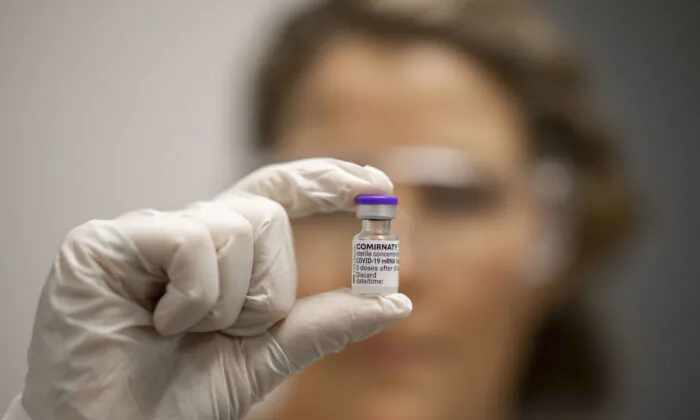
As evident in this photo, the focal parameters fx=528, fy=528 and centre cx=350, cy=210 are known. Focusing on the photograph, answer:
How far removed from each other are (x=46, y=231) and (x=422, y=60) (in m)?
1.10

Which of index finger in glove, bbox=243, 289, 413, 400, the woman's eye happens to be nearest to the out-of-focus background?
the woman's eye

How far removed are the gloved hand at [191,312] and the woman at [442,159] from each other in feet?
1.77

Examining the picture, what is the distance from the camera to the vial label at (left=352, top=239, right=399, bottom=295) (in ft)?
2.43

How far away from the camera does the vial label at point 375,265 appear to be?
742mm

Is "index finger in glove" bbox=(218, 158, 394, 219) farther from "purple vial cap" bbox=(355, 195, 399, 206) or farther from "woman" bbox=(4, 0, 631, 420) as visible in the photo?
"woman" bbox=(4, 0, 631, 420)

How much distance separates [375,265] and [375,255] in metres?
0.02

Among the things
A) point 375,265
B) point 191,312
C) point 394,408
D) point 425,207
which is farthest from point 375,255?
point 394,408

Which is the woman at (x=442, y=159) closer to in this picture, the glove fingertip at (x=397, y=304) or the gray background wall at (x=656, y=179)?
the gray background wall at (x=656, y=179)

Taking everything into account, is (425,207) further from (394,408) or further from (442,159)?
(394,408)

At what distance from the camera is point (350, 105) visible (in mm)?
1353

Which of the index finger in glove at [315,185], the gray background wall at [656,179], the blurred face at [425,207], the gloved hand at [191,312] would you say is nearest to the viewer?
the gloved hand at [191,312]

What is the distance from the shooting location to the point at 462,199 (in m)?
1.36

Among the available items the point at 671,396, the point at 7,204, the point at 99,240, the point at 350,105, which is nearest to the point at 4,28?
the point at 7,204

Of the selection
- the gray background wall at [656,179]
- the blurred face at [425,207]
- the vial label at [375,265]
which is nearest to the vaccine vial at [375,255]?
the vial label at [375,265]
